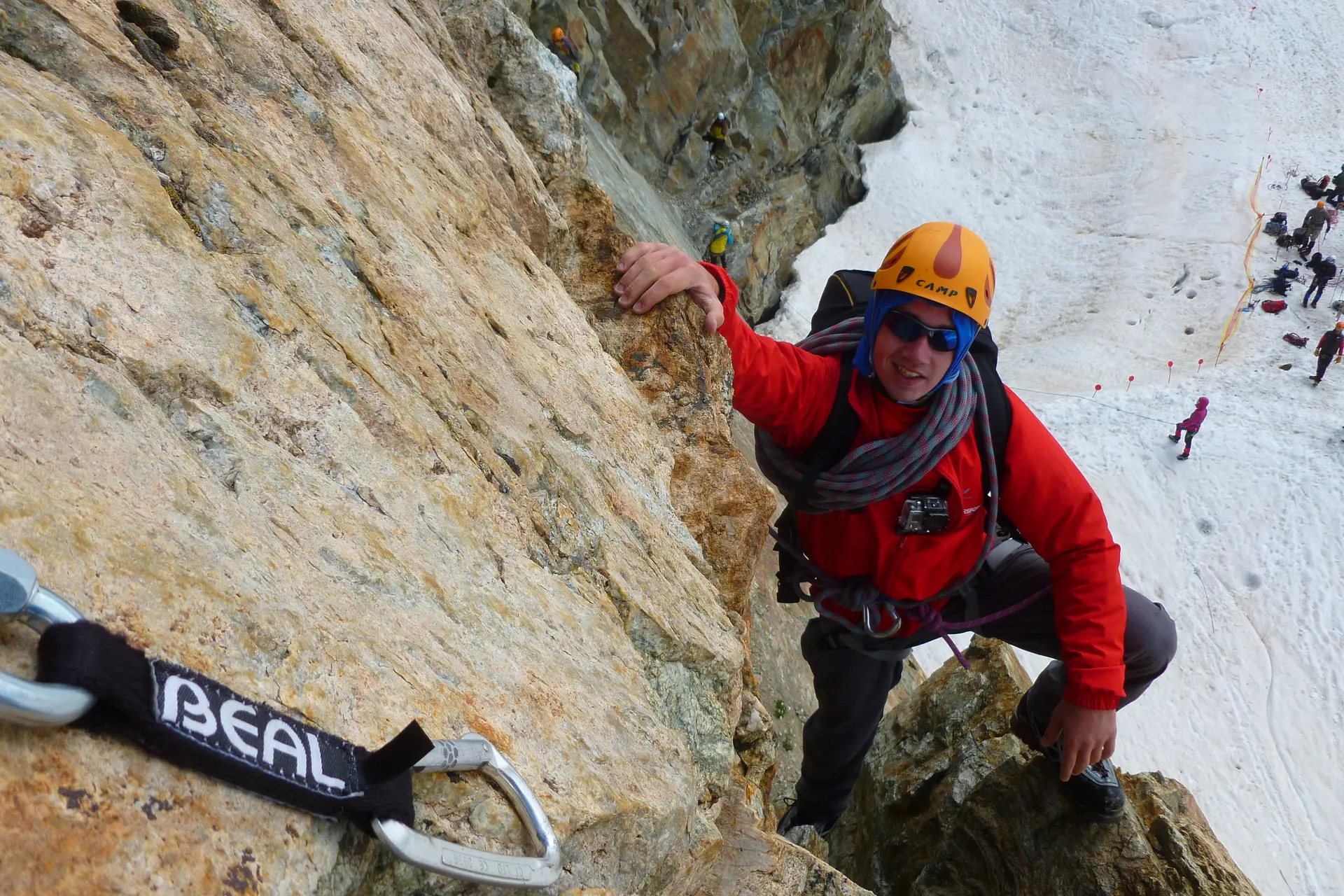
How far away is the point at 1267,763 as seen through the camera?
14.9 metres

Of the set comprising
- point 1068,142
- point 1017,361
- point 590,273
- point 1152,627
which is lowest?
point 590,273

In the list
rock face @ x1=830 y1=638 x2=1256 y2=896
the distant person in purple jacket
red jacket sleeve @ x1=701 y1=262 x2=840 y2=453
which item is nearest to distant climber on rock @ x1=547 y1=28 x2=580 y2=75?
red jacket sleeve @ x1=701 y1=262 x2=840 y2=453

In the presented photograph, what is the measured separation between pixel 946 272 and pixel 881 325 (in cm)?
44

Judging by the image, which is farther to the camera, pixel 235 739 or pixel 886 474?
pixel 886 474

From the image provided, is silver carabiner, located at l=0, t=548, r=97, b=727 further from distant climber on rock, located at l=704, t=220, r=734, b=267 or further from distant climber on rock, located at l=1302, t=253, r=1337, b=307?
distant climber on rock, located at l=1302, t=253, r=1337, b=307

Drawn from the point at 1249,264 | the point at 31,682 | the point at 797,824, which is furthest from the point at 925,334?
the point at 1249,264

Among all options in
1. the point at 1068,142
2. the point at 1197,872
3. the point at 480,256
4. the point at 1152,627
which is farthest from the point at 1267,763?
the point at 1068,142

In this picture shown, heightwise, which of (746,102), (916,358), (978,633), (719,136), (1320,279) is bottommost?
(978,633)

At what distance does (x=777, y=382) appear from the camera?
460 centimetres

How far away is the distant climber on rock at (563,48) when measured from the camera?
17.8 m

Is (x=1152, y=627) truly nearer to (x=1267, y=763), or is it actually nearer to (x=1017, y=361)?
(x=1267, y=763)

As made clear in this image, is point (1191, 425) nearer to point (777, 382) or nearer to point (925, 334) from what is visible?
point (925, 334)

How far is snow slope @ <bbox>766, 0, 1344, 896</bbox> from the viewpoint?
15398 mm

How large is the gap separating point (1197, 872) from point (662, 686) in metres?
4.57
